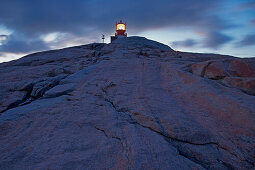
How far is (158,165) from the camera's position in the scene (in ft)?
6.37

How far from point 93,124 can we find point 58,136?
57 centimetres

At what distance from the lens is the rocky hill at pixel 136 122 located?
210cm

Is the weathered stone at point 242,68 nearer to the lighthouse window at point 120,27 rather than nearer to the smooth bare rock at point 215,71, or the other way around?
the smooth bare rock at point 215,71

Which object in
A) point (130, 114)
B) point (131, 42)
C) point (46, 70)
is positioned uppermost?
point (131, 42)

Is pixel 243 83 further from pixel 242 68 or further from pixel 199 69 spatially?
pixel 199 69

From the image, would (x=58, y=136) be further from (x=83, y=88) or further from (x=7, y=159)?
(x=83, y=88)

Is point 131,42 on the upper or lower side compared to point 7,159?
upper

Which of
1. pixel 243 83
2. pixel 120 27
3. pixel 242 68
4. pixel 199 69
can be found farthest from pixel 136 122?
pixel 120 27

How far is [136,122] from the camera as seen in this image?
295cm

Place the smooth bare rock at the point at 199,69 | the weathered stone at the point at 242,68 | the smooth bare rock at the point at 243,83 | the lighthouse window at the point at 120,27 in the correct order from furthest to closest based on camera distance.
Result: the lighthouse window at the point at 120,27 < the smooth bare rock at the point at 199,69 < the weathered stone at the point at 242,68 < the smooth bare rock at the point at 243,83

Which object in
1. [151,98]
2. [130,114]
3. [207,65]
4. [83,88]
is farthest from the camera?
[207,65]

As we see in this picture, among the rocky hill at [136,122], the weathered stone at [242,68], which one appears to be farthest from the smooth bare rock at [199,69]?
the weathered stone at [242,68]

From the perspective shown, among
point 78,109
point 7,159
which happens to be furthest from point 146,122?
point 7,159

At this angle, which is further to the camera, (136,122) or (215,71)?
(215,71)
